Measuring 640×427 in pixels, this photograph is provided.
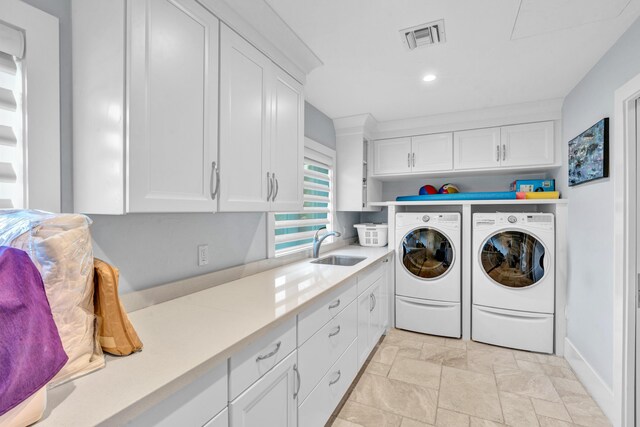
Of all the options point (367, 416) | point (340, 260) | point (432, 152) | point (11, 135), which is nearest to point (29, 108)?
point (11, 135)

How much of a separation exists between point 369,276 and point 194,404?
1.84 metres

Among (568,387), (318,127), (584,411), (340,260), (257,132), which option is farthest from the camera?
(318,127)

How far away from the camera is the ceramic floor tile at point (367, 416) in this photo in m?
1.92

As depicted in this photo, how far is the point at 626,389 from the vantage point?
174 cm

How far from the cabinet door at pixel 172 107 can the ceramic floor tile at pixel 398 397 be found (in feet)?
5.78

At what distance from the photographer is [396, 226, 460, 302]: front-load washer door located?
3102mm

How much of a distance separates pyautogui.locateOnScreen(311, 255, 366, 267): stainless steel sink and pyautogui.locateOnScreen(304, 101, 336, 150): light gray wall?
1188 millimetres

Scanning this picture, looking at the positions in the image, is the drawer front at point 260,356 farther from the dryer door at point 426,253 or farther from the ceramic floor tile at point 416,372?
the dryer door at point 426,253

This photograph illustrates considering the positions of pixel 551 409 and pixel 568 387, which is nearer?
pixel 551 409

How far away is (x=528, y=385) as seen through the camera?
2322 mm

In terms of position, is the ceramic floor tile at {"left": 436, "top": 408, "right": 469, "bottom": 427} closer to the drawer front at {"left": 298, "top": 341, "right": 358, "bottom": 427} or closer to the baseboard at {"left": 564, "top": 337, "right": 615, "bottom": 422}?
the drawer front at {"left": 298, "top": 341, "right": 358, "bottom": 427}

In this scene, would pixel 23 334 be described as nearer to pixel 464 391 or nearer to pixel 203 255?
pixel 203 255

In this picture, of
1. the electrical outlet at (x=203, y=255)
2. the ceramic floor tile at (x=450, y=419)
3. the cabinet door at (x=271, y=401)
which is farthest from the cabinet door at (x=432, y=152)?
the cabinet door at (x=271, y=401)

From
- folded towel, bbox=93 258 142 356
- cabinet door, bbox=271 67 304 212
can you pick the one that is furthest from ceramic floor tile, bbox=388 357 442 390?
folded towel, bbox=93 258 142 356
